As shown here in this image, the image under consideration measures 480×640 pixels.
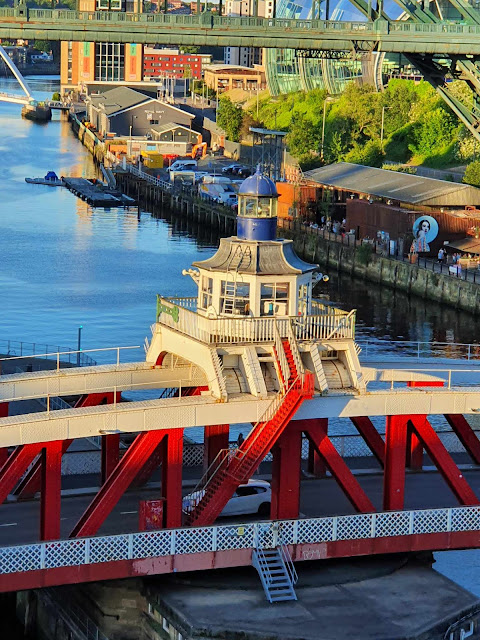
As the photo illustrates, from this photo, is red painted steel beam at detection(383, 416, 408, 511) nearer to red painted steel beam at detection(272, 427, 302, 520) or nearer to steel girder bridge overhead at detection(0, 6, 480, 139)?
red painted steel beam at detection(272, 427, 302, 520)

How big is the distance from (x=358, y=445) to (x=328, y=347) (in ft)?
18.9

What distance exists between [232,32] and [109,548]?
1666 inches

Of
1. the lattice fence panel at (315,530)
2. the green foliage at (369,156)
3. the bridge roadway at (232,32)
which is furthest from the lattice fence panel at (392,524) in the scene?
the green foliage at (369,156)

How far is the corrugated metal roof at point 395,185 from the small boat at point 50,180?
87.1 feet

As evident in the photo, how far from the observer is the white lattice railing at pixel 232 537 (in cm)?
2572

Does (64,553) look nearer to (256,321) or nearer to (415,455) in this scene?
(256,321)

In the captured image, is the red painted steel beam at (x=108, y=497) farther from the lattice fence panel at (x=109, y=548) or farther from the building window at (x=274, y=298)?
the building window at (x=274, y=298)

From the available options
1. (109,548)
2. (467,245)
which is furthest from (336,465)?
(467,245)

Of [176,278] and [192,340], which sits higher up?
[192,340]

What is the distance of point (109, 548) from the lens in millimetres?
26156

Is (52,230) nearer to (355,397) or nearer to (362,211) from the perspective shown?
(362,211)

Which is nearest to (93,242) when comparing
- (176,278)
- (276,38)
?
(176,278)

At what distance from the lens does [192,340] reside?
28.2m

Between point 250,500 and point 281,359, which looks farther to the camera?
point 250,500
